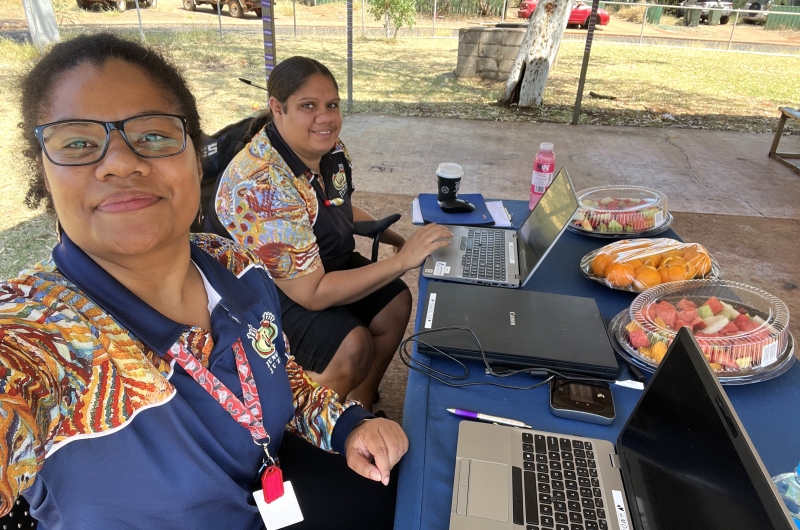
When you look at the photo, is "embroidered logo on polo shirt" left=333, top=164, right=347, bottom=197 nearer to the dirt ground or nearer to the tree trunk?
the tree trunk

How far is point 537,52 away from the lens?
7500mm

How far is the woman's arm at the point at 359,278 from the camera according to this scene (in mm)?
1773

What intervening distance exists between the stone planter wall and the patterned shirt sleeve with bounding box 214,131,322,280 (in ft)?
28.0

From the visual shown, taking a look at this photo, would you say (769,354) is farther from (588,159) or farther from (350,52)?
(350,52)

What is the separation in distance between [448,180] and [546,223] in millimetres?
614

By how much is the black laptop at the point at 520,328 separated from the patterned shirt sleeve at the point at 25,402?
76 cm

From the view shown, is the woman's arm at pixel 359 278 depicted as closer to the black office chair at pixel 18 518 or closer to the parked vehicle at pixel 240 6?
the black office chair at pixel 18 518

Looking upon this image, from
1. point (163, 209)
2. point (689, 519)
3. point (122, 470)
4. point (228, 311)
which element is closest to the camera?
point (689, 519)

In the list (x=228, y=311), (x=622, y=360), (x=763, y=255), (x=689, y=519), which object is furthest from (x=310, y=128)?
(x=763, y=255)

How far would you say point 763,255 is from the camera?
145 inches

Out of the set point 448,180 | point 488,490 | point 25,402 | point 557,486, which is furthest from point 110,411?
point 448,180

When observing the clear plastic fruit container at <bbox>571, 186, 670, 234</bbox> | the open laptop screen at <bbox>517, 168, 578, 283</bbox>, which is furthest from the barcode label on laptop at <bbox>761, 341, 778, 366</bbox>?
the clear plastic fruit container at <bbox>571, 186, 670, 234</bbox>

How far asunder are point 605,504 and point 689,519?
186 millimetres

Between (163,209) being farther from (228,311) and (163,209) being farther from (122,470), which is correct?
(122,470)
